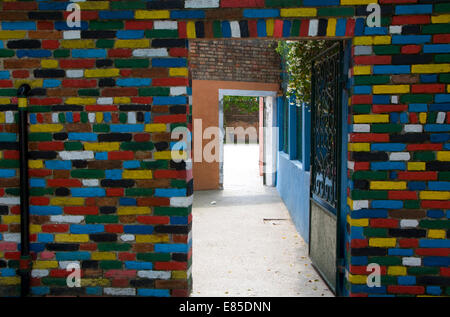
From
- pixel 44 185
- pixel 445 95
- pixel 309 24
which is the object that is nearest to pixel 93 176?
pixel 44 185

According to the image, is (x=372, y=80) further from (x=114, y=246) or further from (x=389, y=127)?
(x=114, y=246)

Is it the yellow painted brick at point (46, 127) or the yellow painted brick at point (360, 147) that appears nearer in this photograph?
the yellow painted brick at point (360, 147)

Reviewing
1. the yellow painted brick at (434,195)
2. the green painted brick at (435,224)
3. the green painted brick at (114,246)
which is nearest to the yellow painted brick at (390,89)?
the yellow painted brick at (434,195)

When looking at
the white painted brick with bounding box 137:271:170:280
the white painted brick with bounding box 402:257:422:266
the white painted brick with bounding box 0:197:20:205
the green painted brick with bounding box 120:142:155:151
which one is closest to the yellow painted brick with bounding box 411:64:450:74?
the white painted brick with bounding box 402:257:422:266

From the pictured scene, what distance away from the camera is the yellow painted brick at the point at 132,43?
365cm

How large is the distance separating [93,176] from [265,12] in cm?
216

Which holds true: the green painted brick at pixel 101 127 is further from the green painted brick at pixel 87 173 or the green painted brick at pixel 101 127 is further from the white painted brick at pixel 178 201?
the white painted brick at pixel 178 201

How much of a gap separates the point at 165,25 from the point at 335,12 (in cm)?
152

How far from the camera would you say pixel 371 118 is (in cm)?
358

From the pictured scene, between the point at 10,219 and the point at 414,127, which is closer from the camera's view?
the point at 414,127

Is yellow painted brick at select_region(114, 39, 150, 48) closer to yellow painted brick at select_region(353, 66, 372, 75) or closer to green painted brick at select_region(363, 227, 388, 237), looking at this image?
yellow painted brick at select_region(353, 66, 372, 75)

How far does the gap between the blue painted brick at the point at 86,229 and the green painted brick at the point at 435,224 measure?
9.53ft

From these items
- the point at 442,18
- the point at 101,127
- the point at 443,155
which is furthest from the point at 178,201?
the point at 442,18

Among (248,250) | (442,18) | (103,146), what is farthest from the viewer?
(248,250)
